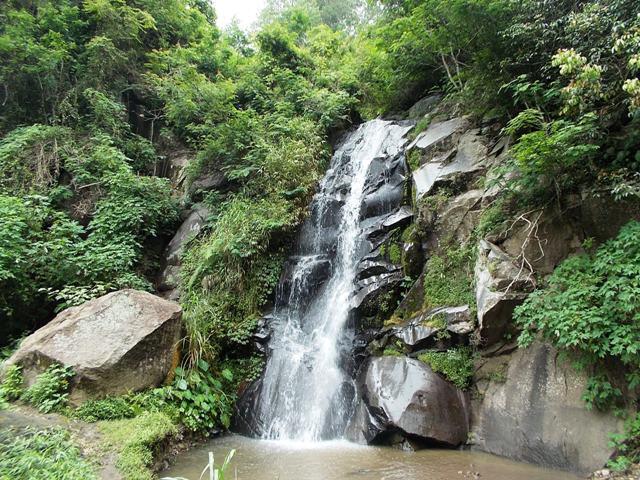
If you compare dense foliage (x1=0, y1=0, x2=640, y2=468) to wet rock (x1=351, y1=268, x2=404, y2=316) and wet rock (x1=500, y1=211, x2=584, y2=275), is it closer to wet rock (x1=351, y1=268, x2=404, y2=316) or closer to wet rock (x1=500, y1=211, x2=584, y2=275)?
wet rock (x1=500, y1=211, x2=584, y2=275)

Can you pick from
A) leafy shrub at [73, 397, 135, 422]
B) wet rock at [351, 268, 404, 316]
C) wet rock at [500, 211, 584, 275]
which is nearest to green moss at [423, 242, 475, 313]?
wet rock at [351, 268, 404, 316]

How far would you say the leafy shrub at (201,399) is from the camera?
624 cm

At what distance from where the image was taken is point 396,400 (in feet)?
19.0

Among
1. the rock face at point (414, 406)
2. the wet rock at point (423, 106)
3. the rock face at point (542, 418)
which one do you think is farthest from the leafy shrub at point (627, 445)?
the wet rock at point (423, 106)

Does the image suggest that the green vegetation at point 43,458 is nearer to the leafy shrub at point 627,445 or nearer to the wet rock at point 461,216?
the leafy shrub at point 627,445

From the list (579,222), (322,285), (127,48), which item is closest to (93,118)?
(127,48)

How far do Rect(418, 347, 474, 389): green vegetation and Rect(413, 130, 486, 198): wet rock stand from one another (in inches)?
129

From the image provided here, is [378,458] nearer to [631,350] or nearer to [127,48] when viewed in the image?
[631,350]

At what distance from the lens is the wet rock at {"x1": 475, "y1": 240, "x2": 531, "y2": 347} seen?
5.51 m

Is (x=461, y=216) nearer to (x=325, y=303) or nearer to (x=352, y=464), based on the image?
(x=325, y=303)

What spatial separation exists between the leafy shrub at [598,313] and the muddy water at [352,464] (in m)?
1.36

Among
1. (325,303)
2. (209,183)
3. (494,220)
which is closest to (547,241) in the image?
(494,220)

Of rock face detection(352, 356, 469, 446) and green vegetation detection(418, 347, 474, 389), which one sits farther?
green vegetation detection(418, 347, 474, 389)

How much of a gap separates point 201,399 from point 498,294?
5164 mm
